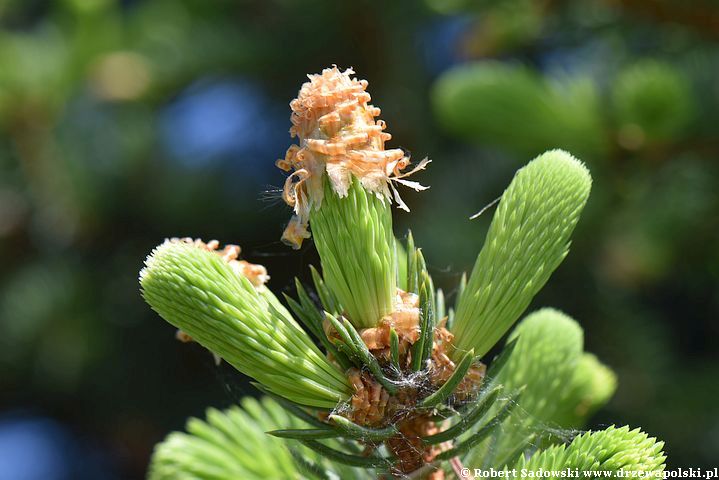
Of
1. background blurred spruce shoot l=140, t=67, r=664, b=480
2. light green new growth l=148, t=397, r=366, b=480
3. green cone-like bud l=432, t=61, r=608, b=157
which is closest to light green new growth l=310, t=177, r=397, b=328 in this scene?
background blurred spruce shoot l=140, t=67, r=664, b=480

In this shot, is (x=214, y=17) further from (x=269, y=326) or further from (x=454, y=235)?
(x=269, y=326)

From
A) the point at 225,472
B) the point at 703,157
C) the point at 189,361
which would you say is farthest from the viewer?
the point at 189,361

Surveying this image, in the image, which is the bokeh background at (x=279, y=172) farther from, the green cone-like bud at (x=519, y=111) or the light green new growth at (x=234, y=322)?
the light green new growth at (x=234, y=322)

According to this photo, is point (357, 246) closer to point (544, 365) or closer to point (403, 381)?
point (403, 381)

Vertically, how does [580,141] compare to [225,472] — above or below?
above

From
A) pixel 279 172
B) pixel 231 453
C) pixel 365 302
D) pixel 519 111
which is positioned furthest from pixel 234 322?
pixel 279 172

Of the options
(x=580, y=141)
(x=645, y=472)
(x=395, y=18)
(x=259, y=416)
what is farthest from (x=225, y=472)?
(x=395, y=18)

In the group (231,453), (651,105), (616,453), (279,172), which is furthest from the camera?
(279,172)
